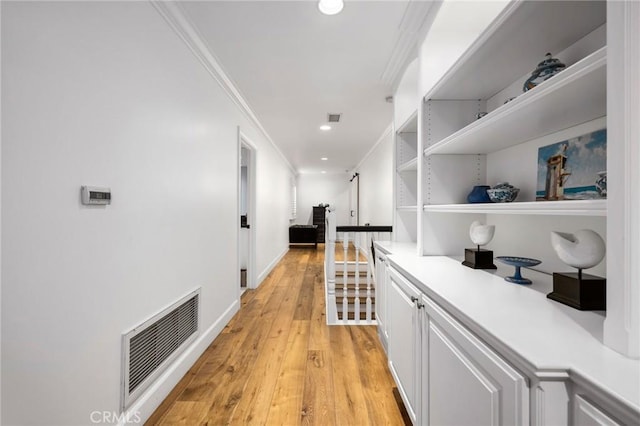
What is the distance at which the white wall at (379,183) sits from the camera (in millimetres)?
4539

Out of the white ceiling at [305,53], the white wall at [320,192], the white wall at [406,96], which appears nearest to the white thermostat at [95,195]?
the white ceiling at [305,53]

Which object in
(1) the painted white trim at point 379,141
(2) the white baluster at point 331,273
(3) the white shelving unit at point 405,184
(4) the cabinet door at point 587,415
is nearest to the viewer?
(4) the cabinet door at point 587,415

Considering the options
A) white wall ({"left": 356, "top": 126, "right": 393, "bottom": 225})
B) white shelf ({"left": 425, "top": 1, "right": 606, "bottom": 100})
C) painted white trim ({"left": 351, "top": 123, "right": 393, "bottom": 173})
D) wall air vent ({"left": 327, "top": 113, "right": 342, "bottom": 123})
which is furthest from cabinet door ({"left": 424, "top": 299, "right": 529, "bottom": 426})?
painted white trim ({"left": 351, "top": 123, "right": 393, "bottom": 173})

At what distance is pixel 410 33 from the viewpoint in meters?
1.92

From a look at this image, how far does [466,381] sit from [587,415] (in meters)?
0.34

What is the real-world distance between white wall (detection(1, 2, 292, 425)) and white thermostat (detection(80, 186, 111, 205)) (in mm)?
28

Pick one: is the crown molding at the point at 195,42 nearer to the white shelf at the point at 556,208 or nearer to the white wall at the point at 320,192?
the white shelf at the point at 556,208

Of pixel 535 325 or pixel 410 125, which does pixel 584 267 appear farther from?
pixel 410 125

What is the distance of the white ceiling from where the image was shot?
1767 millimetres

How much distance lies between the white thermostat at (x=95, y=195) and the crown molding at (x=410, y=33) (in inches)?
77.7

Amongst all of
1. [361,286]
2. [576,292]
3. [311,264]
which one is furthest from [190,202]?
[311,264]

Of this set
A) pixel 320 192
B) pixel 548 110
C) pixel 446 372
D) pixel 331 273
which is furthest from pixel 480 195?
pixel 320 192

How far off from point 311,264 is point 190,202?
4081 millimetres

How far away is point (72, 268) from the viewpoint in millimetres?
1078
